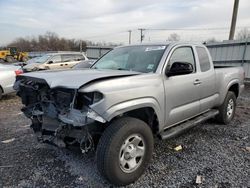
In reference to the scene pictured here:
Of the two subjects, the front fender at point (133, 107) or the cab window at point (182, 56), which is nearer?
the front fender at point (133, 107)

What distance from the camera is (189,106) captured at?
168 inches

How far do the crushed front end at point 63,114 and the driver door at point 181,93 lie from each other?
114 cm

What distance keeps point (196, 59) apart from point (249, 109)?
3696mm

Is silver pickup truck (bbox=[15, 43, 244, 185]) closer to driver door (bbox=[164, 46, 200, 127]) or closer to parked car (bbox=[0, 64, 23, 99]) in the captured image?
driver door (bbox=[164, 46, 200, 127])

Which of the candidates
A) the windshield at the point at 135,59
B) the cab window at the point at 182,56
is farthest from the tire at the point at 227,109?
the windshield at the point at 135,59

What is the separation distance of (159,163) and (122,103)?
1.32 m

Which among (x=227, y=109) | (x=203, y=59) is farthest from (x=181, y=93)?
(x=227, y=109)

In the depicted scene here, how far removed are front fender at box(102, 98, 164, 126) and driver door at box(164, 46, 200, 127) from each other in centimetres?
20

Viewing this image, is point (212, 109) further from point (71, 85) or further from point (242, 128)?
point (71, 85)

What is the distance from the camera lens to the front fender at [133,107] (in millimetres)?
2893

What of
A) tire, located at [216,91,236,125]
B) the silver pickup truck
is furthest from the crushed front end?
tire, located at [216,91,236,125]

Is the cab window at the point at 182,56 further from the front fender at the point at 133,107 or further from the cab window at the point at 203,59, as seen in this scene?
the front fender at the point at 133,107

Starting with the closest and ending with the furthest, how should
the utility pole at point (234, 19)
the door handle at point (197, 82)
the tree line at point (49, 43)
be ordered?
the door handle at point (197, 82) < the utility pole at point (234, 19) < the tree line at point (49, 43)

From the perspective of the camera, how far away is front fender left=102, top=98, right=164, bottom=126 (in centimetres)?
289
